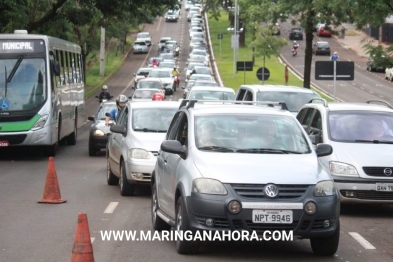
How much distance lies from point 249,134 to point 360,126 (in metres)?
4.72

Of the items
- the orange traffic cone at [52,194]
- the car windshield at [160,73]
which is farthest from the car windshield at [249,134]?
the car windshield at [160,73]

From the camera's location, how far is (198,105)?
11305 mm

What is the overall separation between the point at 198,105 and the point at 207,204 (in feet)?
7.40

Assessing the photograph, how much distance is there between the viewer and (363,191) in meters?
13.5

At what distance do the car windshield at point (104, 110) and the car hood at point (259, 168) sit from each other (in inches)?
666

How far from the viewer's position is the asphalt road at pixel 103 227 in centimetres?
994

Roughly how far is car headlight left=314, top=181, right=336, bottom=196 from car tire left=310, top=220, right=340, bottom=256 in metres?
0.39

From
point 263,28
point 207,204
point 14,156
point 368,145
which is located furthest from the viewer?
point 263,28

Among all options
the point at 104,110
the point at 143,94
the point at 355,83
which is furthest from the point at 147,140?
the point at 355,83

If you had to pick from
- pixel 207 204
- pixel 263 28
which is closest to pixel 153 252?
pixel 207 204

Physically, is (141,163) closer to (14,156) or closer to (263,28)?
(14,156)

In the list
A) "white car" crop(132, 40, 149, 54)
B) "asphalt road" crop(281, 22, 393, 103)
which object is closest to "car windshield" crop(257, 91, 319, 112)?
"asphalt road" crop(281, 22, 393, 103)

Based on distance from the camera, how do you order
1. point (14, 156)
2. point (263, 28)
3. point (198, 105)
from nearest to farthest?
1. point (198, 105)
2. point (14, 156)
3. point (263, 28)

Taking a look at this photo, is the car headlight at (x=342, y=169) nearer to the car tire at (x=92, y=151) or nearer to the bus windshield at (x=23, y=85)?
the bus windshield at (x=23, y=85)
